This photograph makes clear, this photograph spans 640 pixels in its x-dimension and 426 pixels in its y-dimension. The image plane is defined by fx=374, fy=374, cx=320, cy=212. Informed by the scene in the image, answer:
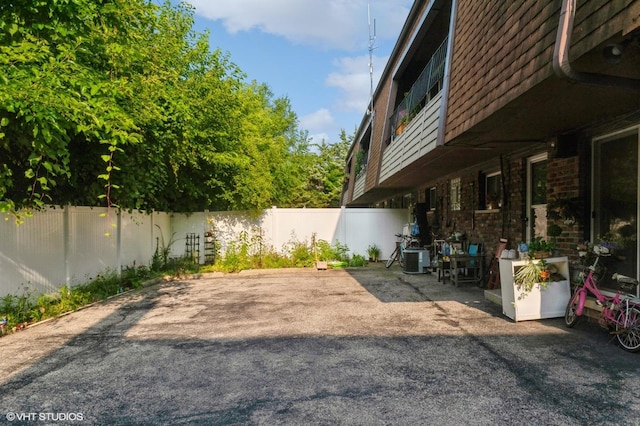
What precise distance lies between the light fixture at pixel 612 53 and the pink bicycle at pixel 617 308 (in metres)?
2.26

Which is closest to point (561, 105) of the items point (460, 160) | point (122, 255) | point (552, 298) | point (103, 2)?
point (552, 298)

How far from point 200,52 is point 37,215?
19.6 feet

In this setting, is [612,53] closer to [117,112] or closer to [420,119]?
[420,119]

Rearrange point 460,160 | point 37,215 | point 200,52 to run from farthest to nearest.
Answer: point 200,52 → point 460,160 → point 37,215

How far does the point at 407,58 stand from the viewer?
956cm

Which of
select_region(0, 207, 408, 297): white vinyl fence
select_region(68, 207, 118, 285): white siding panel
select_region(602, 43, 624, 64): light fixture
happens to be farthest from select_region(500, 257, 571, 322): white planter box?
select_region(68, 207, 118, 285): white siding panel

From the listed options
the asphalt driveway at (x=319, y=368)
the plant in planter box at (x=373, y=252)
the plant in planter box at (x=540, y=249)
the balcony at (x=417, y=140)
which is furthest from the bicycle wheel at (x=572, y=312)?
the plant in planter box at (x=373, y=252)

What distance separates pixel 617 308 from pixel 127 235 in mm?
9762

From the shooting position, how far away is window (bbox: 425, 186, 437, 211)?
1150cm

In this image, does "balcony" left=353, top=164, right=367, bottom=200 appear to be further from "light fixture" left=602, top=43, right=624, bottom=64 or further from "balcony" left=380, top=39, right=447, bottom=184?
"light fixture" left=602, top=43, right=624, bottom=64

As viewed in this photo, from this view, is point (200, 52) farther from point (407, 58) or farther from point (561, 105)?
point (561, 105)

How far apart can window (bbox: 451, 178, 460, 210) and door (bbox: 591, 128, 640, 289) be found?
455cm

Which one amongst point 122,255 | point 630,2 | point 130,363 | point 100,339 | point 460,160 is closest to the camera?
A: point 630,2

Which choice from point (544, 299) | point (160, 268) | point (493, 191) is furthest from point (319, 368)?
point (160, 268)
